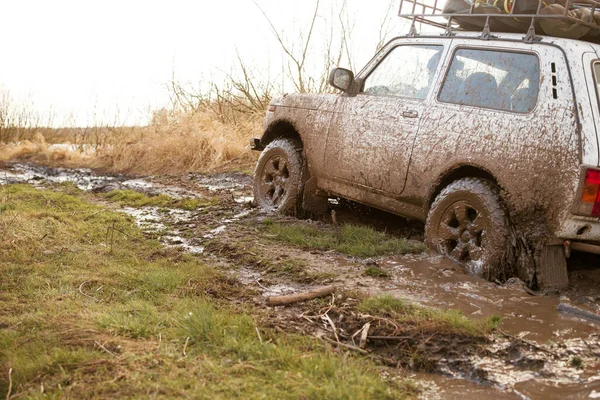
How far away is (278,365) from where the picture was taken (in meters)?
3.79

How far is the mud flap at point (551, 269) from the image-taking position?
5430 millimetres

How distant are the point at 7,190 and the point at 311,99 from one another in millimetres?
5058

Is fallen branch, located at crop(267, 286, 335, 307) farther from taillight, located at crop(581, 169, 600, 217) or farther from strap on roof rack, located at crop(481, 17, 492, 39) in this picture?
strap on roof rack, located at crop(481, 17, 492, 39)

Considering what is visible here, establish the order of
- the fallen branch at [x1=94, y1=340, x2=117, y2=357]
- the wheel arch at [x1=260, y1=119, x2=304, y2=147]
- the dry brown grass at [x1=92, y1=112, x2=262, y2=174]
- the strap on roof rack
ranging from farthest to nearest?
the dry brown grass at [x1=92, y1=112, x2=262, y2=174]
the wheel arch at [x1=260, y1=119, x2=304, y2=147]
the strap on roof rack
the fallen branch at [x1=94, y1=340, x2=117, y2=357]

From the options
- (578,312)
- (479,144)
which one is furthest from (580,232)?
(479,144)

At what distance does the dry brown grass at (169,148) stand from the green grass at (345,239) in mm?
6255

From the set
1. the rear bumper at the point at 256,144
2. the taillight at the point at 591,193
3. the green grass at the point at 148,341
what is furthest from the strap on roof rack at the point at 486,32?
the rear bumper at the point at 256,144

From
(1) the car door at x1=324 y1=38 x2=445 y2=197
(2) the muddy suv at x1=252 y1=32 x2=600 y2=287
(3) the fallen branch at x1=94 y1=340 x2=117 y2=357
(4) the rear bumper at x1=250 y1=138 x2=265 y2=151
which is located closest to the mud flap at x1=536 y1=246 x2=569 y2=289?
(2) the muddy suv at x1=252 y1=32 x2=600 y2=287

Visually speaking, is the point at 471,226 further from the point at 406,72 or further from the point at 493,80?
the point at 406,72

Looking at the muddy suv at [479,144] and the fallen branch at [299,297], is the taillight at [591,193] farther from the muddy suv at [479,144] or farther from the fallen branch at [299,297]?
the fallen branch at [299,297]

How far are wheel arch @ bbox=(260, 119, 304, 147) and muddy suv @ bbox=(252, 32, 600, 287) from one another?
63 cm

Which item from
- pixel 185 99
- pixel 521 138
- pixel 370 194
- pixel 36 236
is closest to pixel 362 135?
pixel 370 194

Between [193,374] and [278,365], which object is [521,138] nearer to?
[278,365]

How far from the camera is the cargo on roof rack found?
5.69m
